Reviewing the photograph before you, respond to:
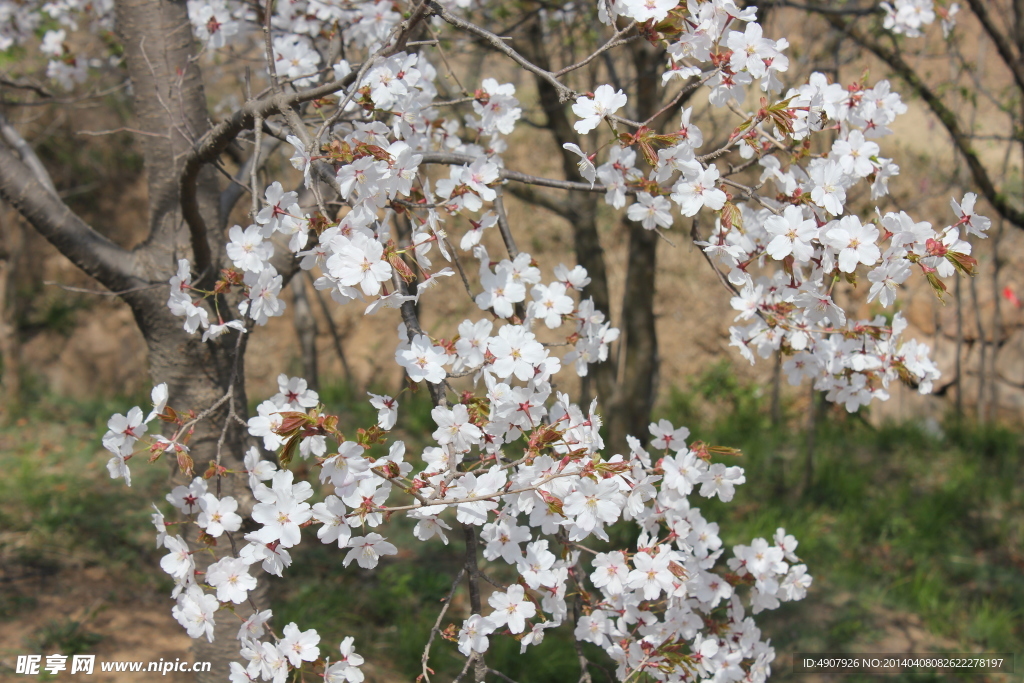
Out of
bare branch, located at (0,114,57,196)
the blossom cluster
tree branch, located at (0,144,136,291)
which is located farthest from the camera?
bare branch, located at (0,114,57,196)

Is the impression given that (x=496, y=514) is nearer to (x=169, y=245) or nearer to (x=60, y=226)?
(x=169, y=245)

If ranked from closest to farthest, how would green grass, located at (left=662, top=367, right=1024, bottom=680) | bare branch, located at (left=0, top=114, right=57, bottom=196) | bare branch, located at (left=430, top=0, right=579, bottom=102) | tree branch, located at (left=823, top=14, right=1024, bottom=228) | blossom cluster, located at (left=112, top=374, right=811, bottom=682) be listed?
blossom cluster, located at (left=112, top=374, right=811, bottom=682)
bare branch, located at (left=430, top=0, right=579, bottom=102)
bare branch, located at (left=0, top=114, right=57, bottom=196)
tree branch, located at (left=823, top=14, right=1024, bottom=228)
green grass, located at (left=662, top=367, right=1024, bottom=680)

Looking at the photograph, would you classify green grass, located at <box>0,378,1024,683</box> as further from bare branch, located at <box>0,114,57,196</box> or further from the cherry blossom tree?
bare branch, located at <box>0,114,57,196</box>

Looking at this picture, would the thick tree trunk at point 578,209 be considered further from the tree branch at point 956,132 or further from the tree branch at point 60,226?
the tree branch at point 60,226

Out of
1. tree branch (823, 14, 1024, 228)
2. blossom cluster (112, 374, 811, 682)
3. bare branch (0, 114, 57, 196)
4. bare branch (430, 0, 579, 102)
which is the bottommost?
blossom cluster (112, 374, 811, 682)

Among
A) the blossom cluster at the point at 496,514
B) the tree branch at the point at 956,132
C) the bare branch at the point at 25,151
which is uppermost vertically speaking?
the tree branch at the point at 956,132

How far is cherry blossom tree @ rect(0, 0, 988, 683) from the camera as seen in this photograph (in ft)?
4.32

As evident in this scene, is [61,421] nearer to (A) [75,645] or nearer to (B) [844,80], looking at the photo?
(A) [75,645]

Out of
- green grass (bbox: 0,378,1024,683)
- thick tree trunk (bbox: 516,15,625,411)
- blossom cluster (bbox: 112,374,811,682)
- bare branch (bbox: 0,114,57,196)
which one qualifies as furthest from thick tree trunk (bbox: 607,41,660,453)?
bare branch (bbox: 0,114,57,196)

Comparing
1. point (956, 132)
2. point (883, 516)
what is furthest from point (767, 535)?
point (956, 132)

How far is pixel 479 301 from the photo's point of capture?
1.55 meters

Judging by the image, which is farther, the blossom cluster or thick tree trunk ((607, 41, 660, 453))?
thick tree trunk ((607, 41, 660, 453))

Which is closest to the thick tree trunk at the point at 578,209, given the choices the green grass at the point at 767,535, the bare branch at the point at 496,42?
the green grass at the point at 767,535

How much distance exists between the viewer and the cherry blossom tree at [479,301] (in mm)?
1317
